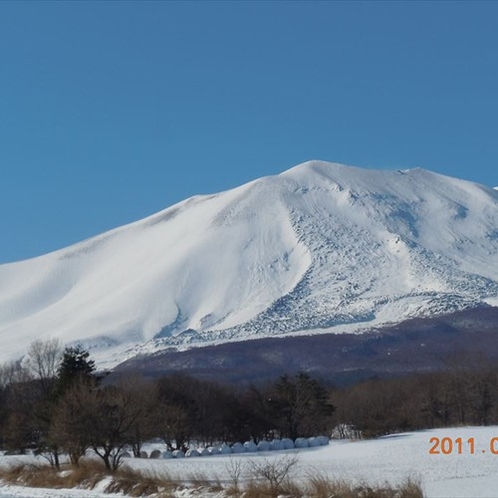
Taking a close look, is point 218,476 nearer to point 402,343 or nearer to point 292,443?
point 292,443

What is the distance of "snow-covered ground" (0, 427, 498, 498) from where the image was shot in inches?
1264

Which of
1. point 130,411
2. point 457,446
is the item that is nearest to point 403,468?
point 457,446

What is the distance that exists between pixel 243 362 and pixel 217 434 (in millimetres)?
97135

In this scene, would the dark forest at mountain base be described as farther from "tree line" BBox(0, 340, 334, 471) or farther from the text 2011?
the text 2011

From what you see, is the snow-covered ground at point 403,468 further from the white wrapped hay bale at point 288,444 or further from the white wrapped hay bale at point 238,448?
the white wrapped hay bale at point 238,448

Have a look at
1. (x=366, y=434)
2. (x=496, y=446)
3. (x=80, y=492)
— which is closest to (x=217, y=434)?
(x=366, y=434)

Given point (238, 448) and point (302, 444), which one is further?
point (238, 448)

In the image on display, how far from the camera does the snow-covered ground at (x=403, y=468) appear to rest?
32.1 metres

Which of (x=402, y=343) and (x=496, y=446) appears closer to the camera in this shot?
(x=496, y=446)

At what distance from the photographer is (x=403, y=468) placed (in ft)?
129

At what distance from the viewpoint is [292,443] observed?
2692 inches

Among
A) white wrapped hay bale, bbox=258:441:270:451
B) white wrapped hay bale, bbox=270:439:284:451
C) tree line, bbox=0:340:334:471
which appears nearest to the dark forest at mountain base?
tree line, bbox=0:340:334:471

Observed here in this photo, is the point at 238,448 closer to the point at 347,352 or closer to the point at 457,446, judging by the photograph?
the point at 457,446

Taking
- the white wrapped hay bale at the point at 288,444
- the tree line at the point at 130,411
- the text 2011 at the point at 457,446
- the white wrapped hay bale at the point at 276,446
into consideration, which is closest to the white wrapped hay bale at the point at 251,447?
the white wrapped hay bale at the point at 276,446
